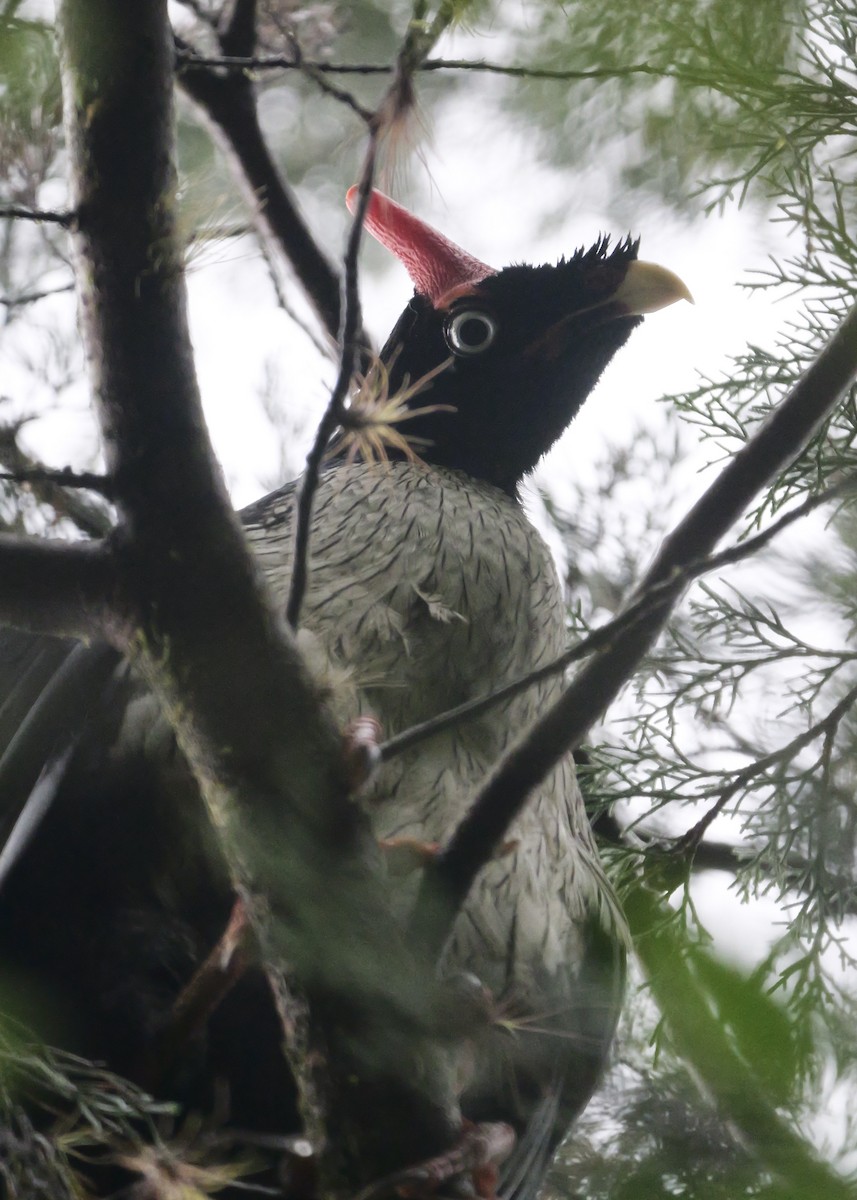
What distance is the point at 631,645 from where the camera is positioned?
5.59 ft

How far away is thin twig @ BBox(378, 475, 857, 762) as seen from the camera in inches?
64.1

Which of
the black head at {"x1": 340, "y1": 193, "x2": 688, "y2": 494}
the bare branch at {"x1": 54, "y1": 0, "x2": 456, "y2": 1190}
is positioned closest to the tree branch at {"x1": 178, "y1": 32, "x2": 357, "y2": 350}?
the black head at {"x1": 340, "y1": 193, "x2": 688, "y2": 494}

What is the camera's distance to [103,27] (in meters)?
1.58

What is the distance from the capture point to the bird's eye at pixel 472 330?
3578 mm

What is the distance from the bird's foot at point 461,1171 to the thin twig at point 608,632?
0.57 meters

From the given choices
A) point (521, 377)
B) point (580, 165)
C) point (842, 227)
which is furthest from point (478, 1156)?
point (521, 377)

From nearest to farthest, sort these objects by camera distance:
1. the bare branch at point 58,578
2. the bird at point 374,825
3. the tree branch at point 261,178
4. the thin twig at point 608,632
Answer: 1. the thin twig at point 608,632
2. the bare branch at point 58,578
3. the bird at point 374,825
4. the tree branch at point 261,178

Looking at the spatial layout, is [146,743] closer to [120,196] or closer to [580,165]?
[120,196]

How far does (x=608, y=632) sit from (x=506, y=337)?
208 centimetres

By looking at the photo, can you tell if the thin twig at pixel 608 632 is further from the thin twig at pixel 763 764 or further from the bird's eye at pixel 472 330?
the bird's eye at pixel 472 330

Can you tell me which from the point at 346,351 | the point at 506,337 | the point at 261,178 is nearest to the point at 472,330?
the point at 506,337

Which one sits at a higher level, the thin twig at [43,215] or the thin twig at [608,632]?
the thin twig at [43,215]

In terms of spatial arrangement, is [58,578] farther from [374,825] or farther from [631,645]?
[631,645]

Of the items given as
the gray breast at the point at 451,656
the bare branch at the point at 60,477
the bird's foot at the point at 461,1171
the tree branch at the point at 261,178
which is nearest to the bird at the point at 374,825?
the gray breast at the point at 451,656
